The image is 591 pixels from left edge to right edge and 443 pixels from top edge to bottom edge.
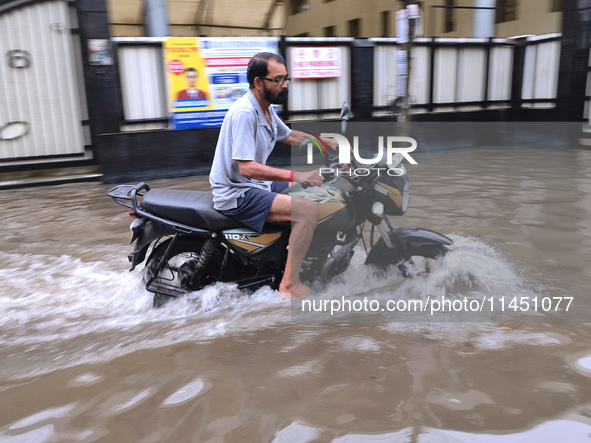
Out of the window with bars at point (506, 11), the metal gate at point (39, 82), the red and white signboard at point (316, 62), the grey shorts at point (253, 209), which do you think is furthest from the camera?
the window with bars at point (506, 11)

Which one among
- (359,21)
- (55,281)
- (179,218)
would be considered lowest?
(55,281)

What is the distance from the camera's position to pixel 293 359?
295cm

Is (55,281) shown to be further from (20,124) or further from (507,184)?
(507,184)

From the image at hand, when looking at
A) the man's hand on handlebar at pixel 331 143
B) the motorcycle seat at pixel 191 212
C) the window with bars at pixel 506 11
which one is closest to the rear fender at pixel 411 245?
the man's hand on handlebar at pixel 331 143

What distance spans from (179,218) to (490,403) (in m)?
2.16

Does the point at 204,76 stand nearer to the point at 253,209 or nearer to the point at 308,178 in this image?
the point at 253,209

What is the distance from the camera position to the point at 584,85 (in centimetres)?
1067

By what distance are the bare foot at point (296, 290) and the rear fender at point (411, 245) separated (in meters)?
0.59

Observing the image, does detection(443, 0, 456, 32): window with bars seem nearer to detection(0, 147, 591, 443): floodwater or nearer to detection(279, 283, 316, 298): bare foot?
detection(0, 147, 591, 443): floodwater

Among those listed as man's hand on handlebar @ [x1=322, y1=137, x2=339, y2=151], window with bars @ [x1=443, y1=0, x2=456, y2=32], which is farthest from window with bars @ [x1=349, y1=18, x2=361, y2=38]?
man's hand on handlebar @ [x1=322, y1=137, x2=339, y2=151]

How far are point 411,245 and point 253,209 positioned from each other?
1.11 meters

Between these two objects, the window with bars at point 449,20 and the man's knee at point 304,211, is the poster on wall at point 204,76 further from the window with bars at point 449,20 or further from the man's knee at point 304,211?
the window with bars at point 449,20

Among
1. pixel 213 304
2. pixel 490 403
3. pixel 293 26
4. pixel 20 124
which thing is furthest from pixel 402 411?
pixel 293 26

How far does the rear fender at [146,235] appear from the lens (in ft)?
11.8
